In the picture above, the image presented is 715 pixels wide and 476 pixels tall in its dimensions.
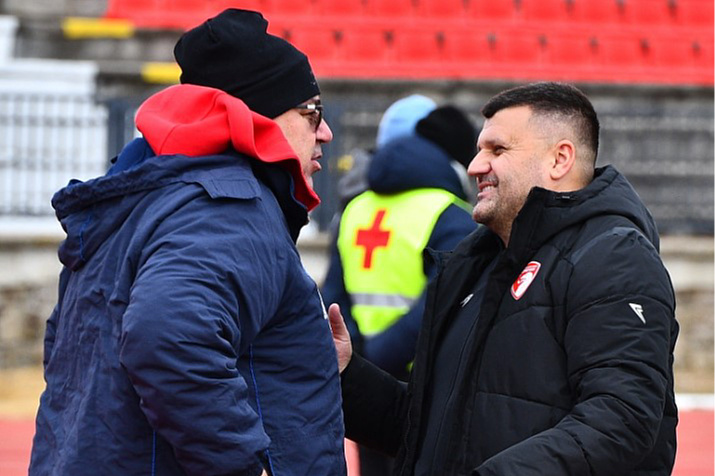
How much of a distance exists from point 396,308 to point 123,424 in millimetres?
2059

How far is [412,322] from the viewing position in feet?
13.9

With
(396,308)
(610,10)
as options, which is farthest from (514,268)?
(610,10)

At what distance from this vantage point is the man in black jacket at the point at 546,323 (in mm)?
2422

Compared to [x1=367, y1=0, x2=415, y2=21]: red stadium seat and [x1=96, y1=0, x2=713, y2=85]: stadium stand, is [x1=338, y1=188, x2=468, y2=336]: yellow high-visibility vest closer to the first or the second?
[x1=96, y1=0, x2=713, y2=85]: stadium stand

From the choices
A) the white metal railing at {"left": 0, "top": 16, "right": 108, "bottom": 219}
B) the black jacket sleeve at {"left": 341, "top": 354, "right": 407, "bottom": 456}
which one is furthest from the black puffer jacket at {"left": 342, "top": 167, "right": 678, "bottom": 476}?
the white metal railing at {"left": 0, "top": 16, "right": 108, "bottom": 219}

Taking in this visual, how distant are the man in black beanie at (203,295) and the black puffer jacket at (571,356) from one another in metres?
0.33

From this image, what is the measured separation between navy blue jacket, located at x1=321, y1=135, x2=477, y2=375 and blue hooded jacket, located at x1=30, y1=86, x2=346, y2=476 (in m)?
1.65

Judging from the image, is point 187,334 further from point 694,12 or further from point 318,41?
point 694,12

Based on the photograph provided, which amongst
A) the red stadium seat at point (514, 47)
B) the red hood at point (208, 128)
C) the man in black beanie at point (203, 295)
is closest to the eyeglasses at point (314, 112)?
the man in black beanie at point (203, 295)

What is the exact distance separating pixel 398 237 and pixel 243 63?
1.73 m

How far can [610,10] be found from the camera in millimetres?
14094

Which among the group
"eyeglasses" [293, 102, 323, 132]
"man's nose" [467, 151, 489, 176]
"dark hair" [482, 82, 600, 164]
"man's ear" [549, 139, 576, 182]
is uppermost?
"dark hair" [482, 82, 600, 164]

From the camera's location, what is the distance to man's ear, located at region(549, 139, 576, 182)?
9.10 feet

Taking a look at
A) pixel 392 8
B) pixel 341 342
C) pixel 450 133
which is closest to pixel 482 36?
pixel 392 8
